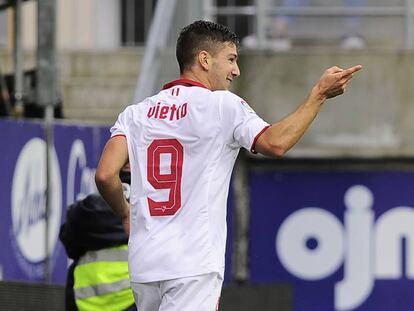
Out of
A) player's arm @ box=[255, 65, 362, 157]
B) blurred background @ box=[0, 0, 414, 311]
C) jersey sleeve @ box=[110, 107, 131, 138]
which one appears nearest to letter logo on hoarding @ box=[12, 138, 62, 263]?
blurred background @ box=[0, 0, 414, 311]

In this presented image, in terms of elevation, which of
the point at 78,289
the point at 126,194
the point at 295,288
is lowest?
the point at 295,288

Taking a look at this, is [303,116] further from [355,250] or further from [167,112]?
[355,250]

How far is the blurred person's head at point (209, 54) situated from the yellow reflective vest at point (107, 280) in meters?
1.44

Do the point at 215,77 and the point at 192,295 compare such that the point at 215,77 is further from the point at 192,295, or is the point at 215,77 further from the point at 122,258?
the point at 122,258

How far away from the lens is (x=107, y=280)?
666 centimetres

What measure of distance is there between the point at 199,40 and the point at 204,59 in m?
0.08

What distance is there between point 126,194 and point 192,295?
1285 mm

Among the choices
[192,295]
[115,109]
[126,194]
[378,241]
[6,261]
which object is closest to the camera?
[192,295]

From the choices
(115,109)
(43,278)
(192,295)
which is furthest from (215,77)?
(115,109)

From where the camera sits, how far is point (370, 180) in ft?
36.2

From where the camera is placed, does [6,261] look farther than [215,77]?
Yes

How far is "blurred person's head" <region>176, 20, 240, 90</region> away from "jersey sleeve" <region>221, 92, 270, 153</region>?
19cm

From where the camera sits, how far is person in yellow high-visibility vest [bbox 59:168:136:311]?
6641 millimetres

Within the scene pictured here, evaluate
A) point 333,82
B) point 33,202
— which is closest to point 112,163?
point 333,82
